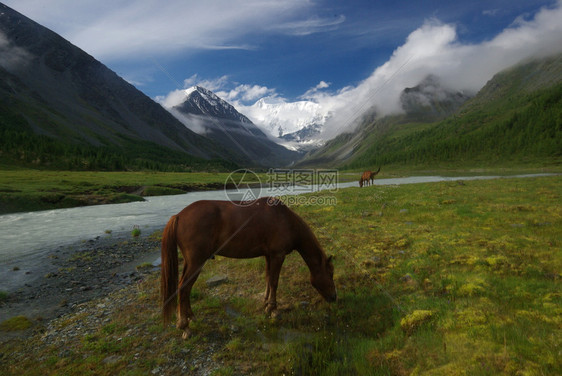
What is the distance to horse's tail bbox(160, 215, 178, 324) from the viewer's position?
7.85 m

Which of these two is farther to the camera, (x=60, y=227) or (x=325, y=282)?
(x=60, y=227)

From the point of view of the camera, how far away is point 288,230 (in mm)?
8703

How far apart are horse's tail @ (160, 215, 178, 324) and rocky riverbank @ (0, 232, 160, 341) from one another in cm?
501

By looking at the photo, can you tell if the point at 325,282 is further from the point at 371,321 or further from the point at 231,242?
the point at 231,242

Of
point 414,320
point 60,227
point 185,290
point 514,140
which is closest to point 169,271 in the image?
point 185,290

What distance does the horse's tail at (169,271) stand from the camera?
785cm

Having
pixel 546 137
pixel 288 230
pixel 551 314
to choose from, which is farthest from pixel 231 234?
pixel 546 137

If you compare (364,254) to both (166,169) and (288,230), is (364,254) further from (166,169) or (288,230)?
(166,169)

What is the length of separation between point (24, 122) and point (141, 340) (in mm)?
225005

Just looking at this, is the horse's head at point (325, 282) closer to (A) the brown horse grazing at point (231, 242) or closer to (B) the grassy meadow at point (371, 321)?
(A) the brown horse grazing at point (231, 242)

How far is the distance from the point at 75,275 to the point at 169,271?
31.5 feet

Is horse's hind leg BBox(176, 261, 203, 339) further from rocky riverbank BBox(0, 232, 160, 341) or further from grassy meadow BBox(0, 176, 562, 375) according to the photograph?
rocky riverbank BBox(0, 232, 160, 341)

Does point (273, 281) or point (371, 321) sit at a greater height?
point (273, 281)

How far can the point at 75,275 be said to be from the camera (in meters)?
13.8
